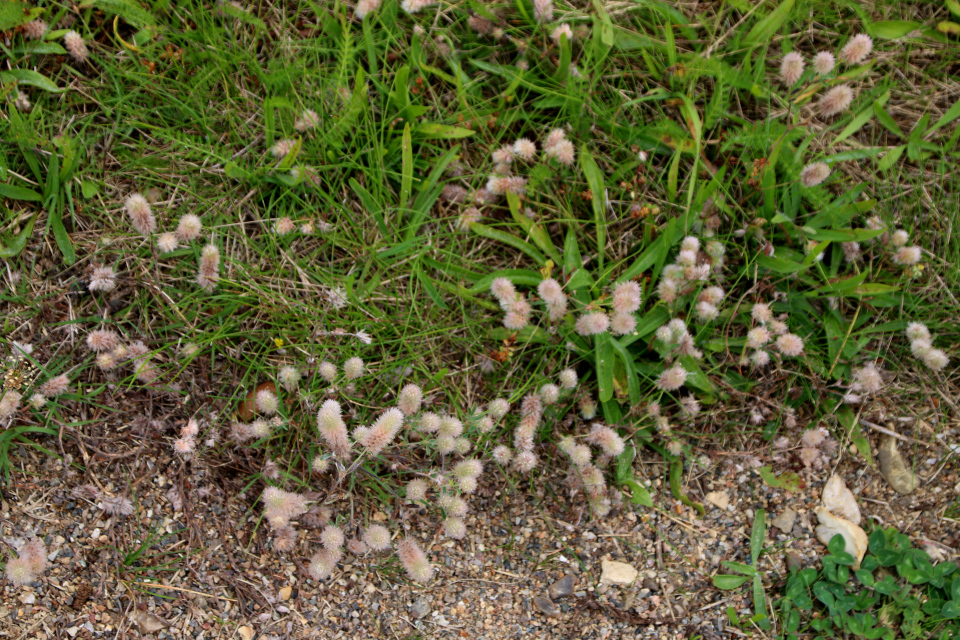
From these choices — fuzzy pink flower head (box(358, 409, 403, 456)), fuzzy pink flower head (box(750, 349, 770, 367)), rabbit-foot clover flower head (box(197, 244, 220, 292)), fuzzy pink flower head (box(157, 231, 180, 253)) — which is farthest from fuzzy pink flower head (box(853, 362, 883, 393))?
fuzzy pink flower head (box(157, 231, 180, 253))

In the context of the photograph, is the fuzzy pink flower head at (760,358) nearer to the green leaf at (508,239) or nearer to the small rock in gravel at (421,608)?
the green leaf at (508,239)

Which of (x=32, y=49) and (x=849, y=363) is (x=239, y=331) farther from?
(x=849, y=363)

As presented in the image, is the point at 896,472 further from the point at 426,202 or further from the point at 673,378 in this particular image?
the point at 426,202

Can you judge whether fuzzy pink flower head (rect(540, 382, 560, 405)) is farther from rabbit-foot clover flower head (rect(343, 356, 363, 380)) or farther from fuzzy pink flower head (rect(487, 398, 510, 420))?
rabbit-foot clover flower head (rect(343, 356, 363, 380))

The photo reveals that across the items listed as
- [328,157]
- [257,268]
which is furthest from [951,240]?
[257,268]

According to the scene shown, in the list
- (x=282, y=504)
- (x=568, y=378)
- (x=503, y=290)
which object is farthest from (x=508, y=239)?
(x=282, y=504)

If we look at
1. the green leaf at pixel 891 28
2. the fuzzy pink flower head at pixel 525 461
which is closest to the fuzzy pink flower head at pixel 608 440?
the fuzzy pink flower head at pixel 525 461

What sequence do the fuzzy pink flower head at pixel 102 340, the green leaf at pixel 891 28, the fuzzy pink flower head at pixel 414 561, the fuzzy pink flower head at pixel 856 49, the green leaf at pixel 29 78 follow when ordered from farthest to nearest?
the green leaf at pixel 891 28
the fuzzy pink flower head at pixel 856 49
the green leaf at pixel 29 78
the fuzzy pink flower head at pixel 102 340
the fuzzy pink flower head at pixel 414 561
